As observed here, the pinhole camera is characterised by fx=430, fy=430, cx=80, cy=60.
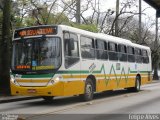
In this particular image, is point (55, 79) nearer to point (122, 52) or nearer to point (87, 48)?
point (87, 48)

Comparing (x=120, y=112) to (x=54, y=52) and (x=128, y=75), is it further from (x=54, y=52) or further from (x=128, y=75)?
(x=128, y=75)

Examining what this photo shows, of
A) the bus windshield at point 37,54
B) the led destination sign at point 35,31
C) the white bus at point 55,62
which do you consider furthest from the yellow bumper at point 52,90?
the led destination sign at point 35,31

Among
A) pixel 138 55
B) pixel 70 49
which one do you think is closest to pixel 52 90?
pixel 70 49

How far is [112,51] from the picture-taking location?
72.0 ft

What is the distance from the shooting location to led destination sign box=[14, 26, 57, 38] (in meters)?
16.9

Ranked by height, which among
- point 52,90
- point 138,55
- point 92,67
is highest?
point 138,55

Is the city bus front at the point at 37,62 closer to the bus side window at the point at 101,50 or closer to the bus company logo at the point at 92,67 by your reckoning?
the bus company logo at the point at 92,67

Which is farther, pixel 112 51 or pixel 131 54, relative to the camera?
pixel 131 54

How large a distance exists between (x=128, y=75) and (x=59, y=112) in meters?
11.0

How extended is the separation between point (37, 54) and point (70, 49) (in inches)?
52.7

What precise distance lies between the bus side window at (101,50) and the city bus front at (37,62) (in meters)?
3.71

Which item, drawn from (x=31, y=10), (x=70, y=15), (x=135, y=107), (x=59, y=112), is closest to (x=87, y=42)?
(x=135, y=107)

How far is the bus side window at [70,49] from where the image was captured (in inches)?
665

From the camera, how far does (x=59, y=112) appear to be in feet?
46.6
